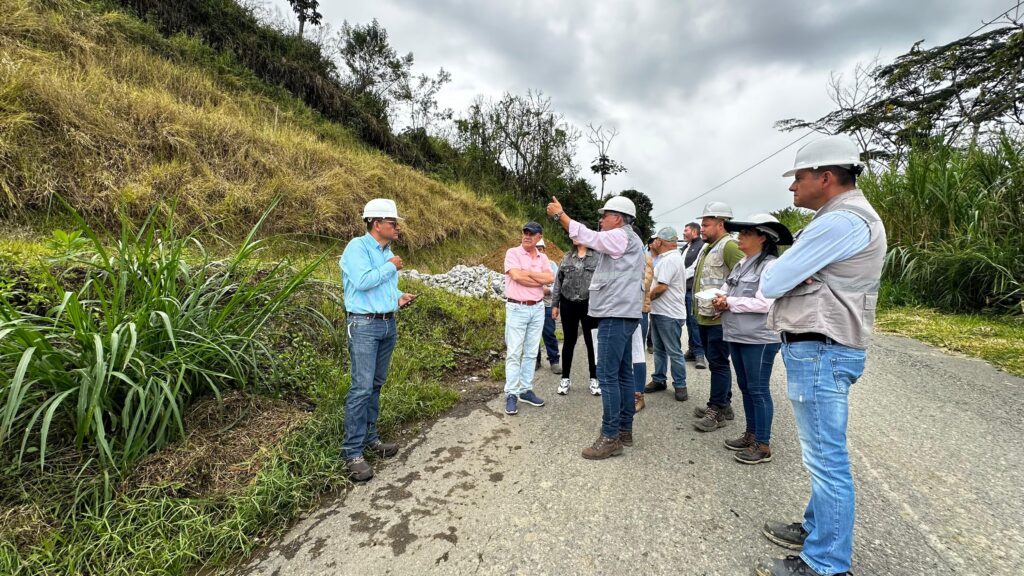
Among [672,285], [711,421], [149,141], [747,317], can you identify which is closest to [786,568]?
[747,317]

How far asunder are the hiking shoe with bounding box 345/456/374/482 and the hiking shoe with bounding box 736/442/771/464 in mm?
2621

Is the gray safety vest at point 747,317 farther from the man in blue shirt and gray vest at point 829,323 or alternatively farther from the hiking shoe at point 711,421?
the man in blue shirt and gray vest at point 829,323

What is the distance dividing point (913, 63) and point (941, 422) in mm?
18389

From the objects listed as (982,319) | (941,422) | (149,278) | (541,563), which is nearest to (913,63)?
(982,319)

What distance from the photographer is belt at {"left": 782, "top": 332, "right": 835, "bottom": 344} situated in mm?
1805

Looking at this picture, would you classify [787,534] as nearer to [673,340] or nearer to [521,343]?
[673,340]

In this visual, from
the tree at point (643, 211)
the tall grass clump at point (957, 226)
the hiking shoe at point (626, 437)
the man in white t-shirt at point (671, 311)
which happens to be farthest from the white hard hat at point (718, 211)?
the tree at point (643, 211)

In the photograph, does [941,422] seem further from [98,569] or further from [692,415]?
[98,569]

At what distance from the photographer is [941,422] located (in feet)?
11.2

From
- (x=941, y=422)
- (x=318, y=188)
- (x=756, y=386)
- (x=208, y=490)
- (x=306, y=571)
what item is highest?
(x=318, y=188)

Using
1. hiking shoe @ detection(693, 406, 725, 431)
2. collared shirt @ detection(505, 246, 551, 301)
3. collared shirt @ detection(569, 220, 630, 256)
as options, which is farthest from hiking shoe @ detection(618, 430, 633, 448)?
collared shirt @ detection(505, 246, 551, 301)

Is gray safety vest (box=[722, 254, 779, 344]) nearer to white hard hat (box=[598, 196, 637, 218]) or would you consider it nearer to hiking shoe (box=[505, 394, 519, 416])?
white hard hat (box=[598, 196, 637, 218])

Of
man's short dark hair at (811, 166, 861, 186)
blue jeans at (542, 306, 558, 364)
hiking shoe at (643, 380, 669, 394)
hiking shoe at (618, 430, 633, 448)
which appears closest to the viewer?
man's short dark hair at (811, 166, 861, 186)

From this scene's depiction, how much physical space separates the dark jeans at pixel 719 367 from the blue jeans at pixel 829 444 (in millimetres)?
1681
